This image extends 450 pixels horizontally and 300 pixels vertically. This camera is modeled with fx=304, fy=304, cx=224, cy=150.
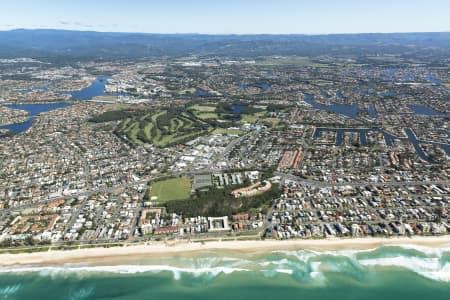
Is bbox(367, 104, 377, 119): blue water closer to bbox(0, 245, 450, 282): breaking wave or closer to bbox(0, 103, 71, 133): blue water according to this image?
bbox(0, 245, 450, 282): breaking wave

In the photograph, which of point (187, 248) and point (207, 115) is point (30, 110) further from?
point (187, 248)

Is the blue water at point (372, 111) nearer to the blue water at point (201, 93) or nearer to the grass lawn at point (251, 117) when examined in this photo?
the grass lawn at point (251, 117)

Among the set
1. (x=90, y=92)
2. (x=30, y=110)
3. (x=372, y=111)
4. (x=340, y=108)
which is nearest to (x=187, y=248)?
(x=340, y=108)

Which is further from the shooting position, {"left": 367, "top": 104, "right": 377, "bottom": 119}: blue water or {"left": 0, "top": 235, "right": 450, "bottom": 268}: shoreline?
{"left": 367, "top": 104, "right": 377, "bottom": 119}: blue water

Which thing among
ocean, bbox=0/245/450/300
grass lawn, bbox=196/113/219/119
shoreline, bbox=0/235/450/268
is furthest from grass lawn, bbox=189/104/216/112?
ocean, bbox=0/245/450/300

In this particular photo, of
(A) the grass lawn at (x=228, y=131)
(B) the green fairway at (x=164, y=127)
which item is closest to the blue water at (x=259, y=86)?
(B) the green fairway at (x=164, y=127)

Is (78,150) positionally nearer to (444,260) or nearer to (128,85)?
(444,260)

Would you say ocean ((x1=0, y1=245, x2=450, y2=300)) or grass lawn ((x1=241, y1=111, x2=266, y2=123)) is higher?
grass lawn ((x1=241, y1=111, x2=266, y2=123))
